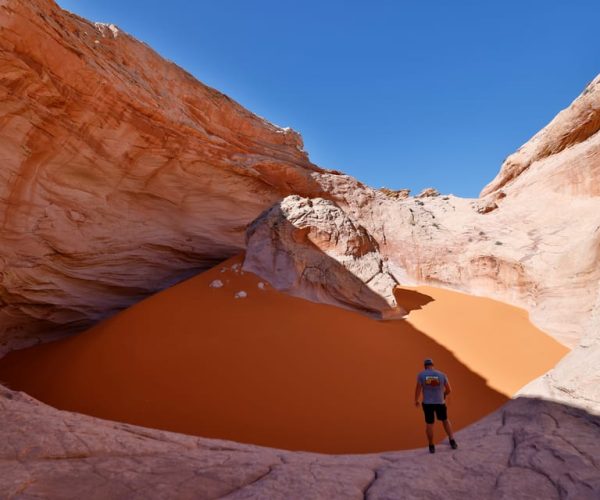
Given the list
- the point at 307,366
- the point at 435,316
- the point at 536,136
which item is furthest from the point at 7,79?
the point at 536,136

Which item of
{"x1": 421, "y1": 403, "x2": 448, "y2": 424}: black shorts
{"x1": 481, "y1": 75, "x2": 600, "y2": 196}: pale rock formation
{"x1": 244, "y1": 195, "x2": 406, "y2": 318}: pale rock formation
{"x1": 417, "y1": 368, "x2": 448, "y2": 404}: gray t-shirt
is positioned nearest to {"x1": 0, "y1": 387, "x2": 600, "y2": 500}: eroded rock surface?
{"x1": 421, "y1": 403, "x2": 448, "y2": 424}: black shorts

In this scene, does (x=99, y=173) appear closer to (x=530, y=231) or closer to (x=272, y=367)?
(x=272, y=367)

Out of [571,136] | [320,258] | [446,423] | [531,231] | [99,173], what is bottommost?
[446,423]

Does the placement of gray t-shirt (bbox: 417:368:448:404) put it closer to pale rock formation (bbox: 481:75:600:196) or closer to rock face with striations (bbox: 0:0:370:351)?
rock face with striations (bbox: 0:0:370:351)

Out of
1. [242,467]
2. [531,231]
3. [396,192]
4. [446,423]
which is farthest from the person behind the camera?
[396,192]

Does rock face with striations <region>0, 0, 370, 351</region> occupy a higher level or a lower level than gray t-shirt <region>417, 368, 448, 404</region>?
higher

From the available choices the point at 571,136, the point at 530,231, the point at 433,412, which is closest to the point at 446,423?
the point at 433,412

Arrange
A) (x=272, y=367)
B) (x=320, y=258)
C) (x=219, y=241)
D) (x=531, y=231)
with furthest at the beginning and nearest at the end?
(x=219, y=241) < (x=531, y=231) < (x=320, y=258) < (x=272, y=367)

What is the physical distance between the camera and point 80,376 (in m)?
5.69

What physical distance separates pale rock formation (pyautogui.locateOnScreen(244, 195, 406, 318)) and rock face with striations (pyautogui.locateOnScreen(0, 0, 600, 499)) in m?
0.06

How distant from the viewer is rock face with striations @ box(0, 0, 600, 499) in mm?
2398

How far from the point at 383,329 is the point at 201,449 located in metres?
5.08

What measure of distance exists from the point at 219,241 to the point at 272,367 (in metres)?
6.71

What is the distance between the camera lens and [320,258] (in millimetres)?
8414
